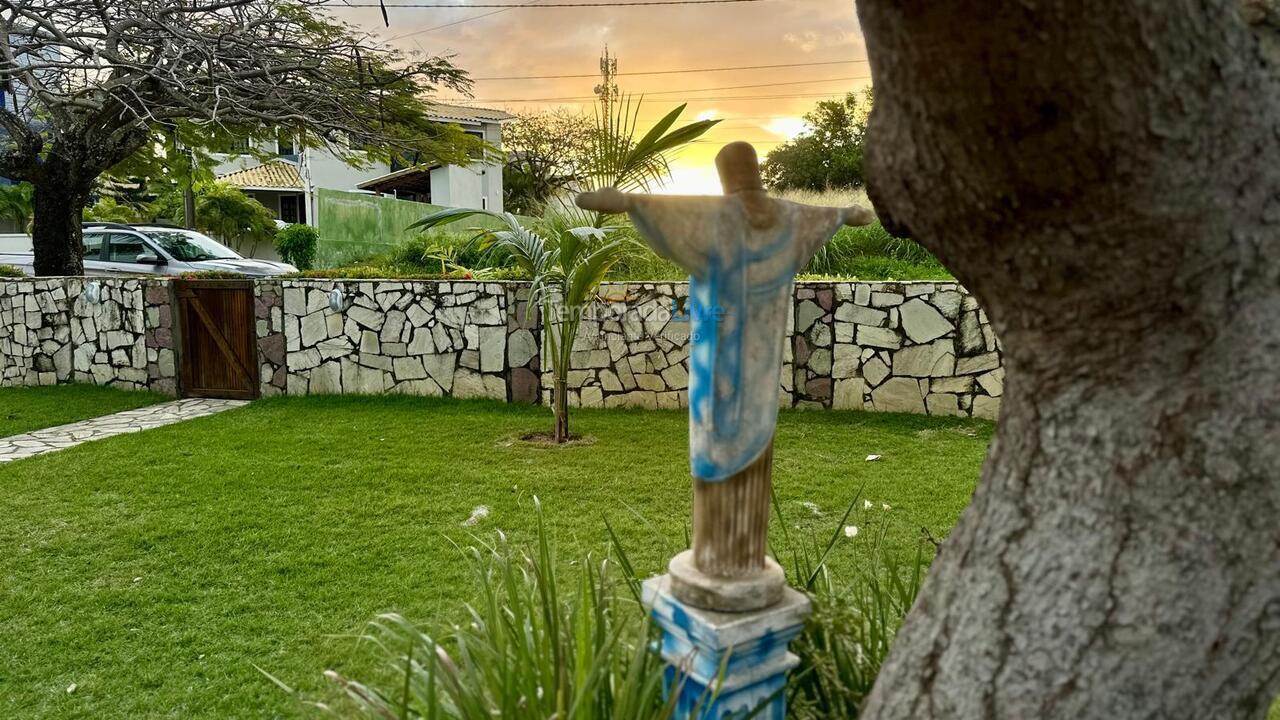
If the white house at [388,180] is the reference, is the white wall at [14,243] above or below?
below

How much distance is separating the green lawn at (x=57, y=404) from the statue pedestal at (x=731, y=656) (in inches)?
296

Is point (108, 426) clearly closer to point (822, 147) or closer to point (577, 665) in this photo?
point (577, 665)

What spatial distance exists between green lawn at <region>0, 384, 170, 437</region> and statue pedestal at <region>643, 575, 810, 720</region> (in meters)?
7.51

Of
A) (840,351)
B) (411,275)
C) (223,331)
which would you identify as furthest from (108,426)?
(840,351)

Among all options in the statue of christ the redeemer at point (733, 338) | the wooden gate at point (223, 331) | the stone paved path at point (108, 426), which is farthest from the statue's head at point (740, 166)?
the wooden gate at point (223, 331)

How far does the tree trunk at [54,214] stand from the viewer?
10.6m

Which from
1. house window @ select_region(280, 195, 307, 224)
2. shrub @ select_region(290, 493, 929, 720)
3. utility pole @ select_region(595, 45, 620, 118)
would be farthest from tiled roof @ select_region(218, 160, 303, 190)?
shrub @ select_region(290, 493, 929, 720)

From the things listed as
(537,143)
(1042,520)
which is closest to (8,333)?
(1042,520)

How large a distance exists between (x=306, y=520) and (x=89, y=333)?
6.55 m

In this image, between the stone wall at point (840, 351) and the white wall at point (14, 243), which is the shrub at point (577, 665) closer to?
the stone wall at point (840, 351)

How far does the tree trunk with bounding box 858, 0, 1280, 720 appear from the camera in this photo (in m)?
1.09

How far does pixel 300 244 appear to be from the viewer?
1800 centimetres

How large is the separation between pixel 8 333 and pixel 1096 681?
11.8m

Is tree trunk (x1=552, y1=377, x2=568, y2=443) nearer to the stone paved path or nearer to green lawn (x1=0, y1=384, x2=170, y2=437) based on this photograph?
the stone paved path
